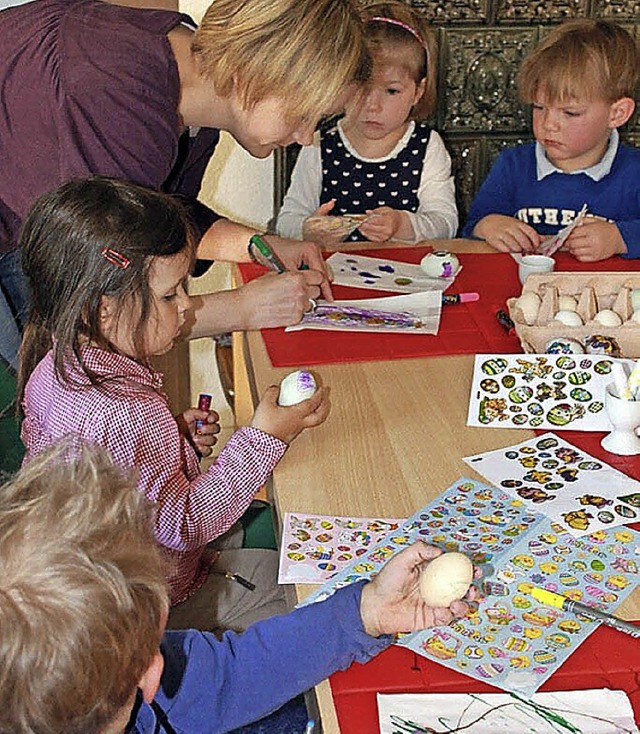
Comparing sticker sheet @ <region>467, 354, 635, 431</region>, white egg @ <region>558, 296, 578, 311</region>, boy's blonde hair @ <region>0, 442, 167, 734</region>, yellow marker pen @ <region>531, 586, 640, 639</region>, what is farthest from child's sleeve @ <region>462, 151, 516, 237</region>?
boy's blonde hair @ <region>0, 442, 167, 734</region>

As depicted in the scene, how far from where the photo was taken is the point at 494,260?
2010 mm

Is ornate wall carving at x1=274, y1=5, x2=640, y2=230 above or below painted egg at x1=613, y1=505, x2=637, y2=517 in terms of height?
above

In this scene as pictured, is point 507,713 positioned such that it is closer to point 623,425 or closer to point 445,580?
point 445,580

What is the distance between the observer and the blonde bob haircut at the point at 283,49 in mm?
1484

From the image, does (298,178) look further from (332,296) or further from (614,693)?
(614,693)

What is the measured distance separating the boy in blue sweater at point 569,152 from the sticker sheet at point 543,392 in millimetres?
611

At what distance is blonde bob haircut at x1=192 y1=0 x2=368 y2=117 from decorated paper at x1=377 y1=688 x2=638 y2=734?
893mm

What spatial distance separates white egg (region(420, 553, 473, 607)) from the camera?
1017 millimetres

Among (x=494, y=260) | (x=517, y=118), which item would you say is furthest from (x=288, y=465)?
(x=517, y=118)

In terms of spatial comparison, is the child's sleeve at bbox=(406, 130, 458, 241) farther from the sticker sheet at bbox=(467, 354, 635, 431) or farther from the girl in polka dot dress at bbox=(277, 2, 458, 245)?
the sticker sheet at bbox=(467, 354, 635, 431)

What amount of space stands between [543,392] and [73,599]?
872 mm

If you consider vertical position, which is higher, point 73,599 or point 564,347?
point 73,599

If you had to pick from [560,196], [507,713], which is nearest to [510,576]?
[507,713]

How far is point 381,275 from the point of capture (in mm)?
1933
